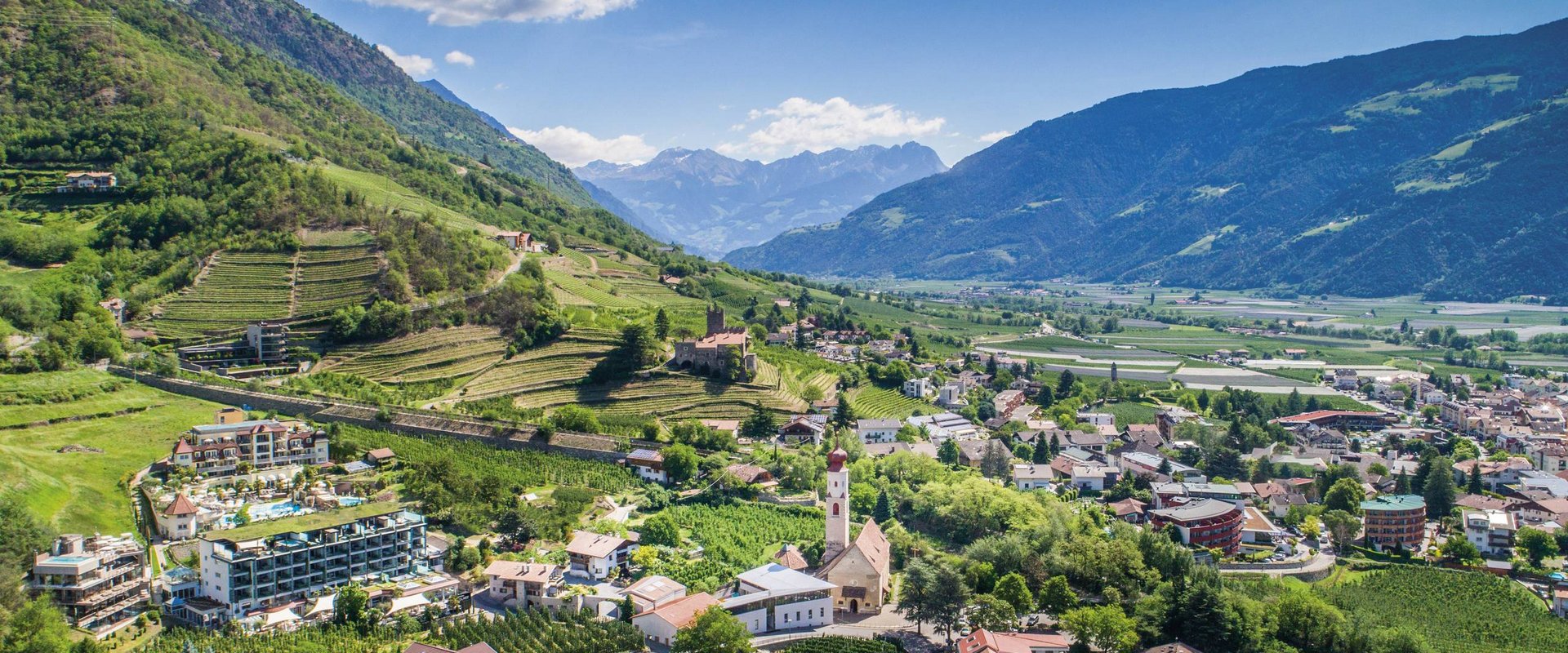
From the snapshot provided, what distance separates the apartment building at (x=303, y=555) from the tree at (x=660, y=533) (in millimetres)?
8317

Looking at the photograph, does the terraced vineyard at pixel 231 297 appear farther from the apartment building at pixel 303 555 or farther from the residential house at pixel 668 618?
the residential house at pixel 668 618

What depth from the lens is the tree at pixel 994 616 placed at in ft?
113

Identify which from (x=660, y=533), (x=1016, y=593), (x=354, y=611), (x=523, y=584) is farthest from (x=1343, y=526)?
(x=354, y=611)

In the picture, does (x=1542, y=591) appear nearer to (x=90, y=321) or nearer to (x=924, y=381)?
(x=924, y=381)

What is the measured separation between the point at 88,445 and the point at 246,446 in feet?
A: 19.5

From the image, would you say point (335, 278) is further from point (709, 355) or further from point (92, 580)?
point (92, 580)

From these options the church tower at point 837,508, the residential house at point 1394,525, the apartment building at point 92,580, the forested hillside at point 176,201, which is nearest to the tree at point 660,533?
the church tower at point 837,508

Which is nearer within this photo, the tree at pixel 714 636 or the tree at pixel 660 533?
the tree at pixel 714 636

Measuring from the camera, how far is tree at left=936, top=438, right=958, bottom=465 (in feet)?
188

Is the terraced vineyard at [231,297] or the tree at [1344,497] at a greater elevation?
the terraced vineyard at [231,297]

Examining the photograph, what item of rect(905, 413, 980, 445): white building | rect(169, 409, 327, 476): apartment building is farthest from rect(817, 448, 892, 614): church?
rect(169, 409, 327, 476): apartment building

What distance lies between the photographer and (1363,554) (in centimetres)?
4666

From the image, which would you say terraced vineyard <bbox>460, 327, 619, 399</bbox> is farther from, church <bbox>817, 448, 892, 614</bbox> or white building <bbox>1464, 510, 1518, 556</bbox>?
white building <bbox>1464, 510, 1518, 556</bbox>

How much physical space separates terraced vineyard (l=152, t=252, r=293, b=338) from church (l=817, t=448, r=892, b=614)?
42.9 meters
